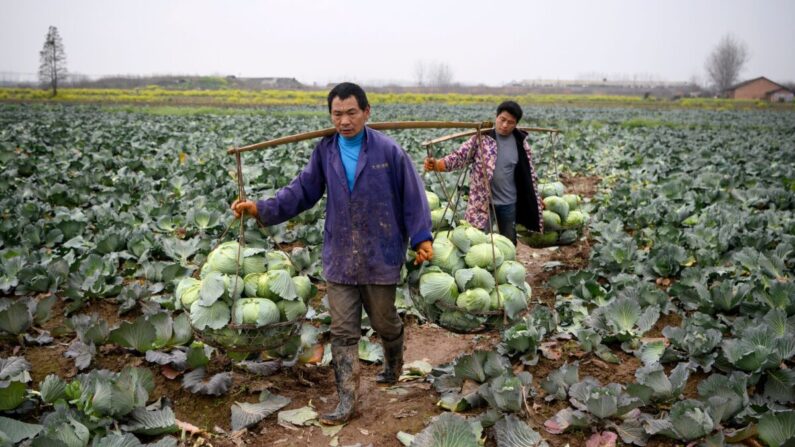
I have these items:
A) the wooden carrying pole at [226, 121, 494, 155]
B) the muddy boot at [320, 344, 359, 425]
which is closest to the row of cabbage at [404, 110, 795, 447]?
the muddy boot at [320, 344, 359, 425]

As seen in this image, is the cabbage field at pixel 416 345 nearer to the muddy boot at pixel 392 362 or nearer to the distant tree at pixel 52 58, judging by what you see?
the muddy boot at pixel 392 362

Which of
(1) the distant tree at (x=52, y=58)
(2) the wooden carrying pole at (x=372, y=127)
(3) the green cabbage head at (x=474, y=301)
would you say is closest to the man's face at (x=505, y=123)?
(2) the wooden carrying pole at (x=372, y=127)

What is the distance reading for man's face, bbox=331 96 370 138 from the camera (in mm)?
3037

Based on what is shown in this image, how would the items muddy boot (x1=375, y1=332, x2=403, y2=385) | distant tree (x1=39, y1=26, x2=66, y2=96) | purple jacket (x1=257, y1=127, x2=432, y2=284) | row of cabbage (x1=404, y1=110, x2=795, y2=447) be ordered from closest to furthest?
row of cabbage (x1=404, y1=110, x2=795, y2=447) < purple jacket (x1=257, y1=127, x2=432, y2=284) < muddy boot (x1=375, y1=332, x2=403, y2=385) < distant tree (x1=39, y1=26, x2=66, y2=96)

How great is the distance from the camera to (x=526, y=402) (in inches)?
123

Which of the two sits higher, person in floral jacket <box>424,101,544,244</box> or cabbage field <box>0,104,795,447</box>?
person in floral jacket <box>424,101,544,244</box>

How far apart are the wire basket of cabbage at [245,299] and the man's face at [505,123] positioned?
7.33 feet

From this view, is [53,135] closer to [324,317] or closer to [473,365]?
[324,317]

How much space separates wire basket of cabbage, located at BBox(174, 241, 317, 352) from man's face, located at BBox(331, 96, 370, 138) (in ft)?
2.87

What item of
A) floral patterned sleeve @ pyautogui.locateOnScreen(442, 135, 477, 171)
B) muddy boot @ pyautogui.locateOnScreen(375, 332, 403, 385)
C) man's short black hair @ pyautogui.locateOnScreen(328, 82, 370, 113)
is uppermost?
man's short black hair @ pyautogui.locateOnScreen(328, 82, 370, 113)

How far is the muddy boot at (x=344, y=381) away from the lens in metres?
3.27

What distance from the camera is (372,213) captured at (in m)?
3.21

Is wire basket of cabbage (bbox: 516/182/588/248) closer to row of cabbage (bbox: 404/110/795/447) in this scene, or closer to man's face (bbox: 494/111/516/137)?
row of cabbage (bbox: 404/110/795/447)

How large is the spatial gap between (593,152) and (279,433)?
1431cm
